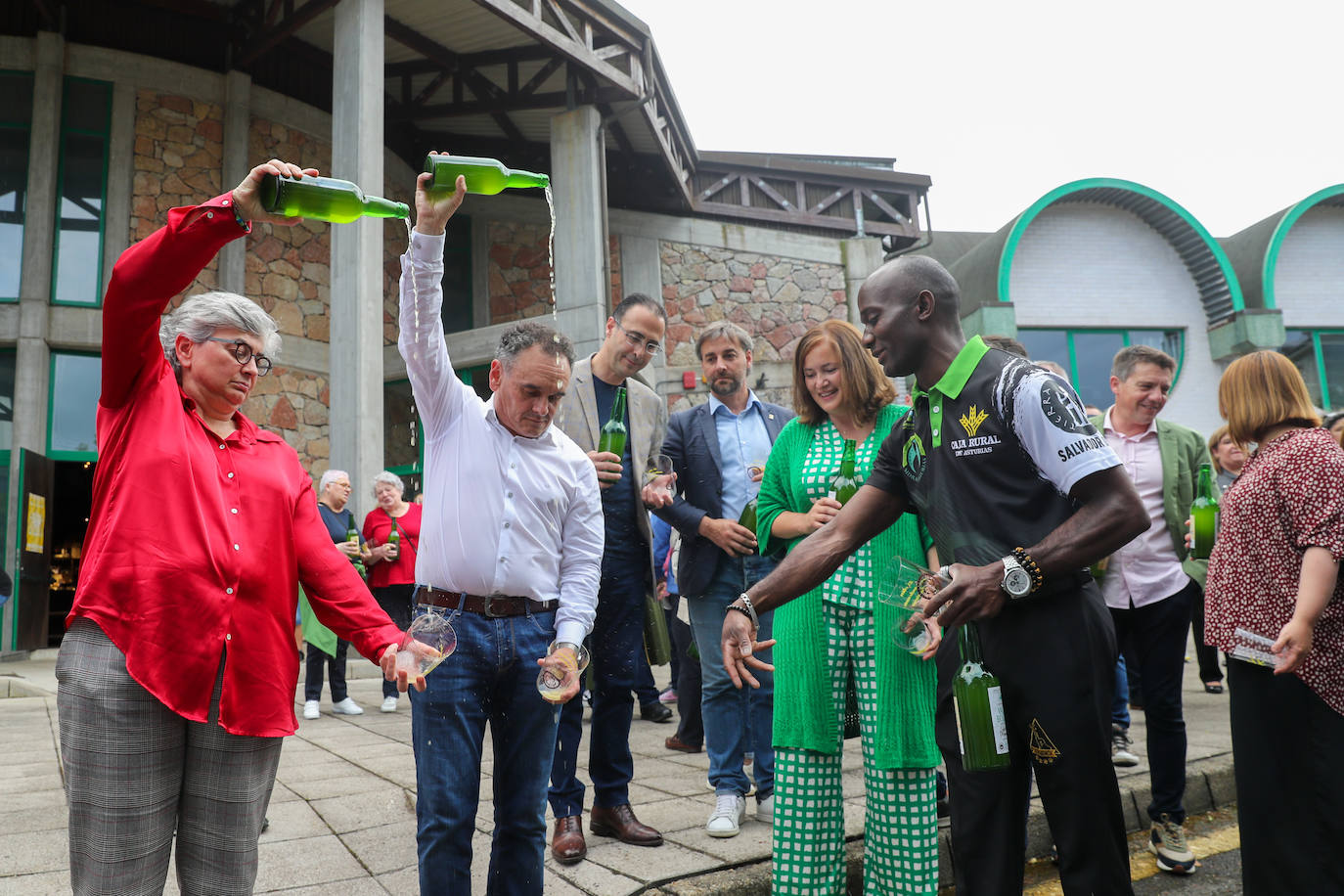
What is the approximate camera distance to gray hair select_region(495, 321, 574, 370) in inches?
111

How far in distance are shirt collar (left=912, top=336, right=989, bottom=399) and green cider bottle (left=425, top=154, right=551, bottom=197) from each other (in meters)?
1.28

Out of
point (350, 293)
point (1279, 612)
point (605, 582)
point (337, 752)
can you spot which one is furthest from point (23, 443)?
point (1279, 612)

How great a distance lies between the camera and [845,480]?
339 cm

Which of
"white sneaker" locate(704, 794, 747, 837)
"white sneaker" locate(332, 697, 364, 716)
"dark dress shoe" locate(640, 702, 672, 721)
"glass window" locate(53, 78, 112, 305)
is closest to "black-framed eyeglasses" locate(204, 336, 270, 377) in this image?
"white sneaker" locate(704, 794, 747, 837)

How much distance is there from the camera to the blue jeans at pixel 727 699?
3881mm

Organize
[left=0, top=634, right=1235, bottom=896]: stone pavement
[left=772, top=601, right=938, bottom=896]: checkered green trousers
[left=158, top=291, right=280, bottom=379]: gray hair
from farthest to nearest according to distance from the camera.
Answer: [left=0, top=634, right=1235, bottom=896]: stone pavement → [left=772, top=601, right=938, bottom=896]: checkered green trousers → [left=158, top=291, right=280, bottom=379]: gray hair

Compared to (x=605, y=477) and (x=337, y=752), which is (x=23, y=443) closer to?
(x=337, y=752)

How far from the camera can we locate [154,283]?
2.01m

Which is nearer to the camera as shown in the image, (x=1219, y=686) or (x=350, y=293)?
(x=1219, y=686)

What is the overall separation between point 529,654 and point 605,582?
1.13 meters

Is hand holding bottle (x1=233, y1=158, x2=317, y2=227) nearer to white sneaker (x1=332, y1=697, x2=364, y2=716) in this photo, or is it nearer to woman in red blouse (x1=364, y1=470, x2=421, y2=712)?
woman in red blouse (x1=364, y1=470, x2=421, y2=712)

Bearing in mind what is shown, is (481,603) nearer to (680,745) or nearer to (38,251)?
(680,745)

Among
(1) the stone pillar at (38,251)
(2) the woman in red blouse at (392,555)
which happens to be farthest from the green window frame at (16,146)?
(2) the woman in red blouse at (392,555)

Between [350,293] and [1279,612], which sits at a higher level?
[350,293]
